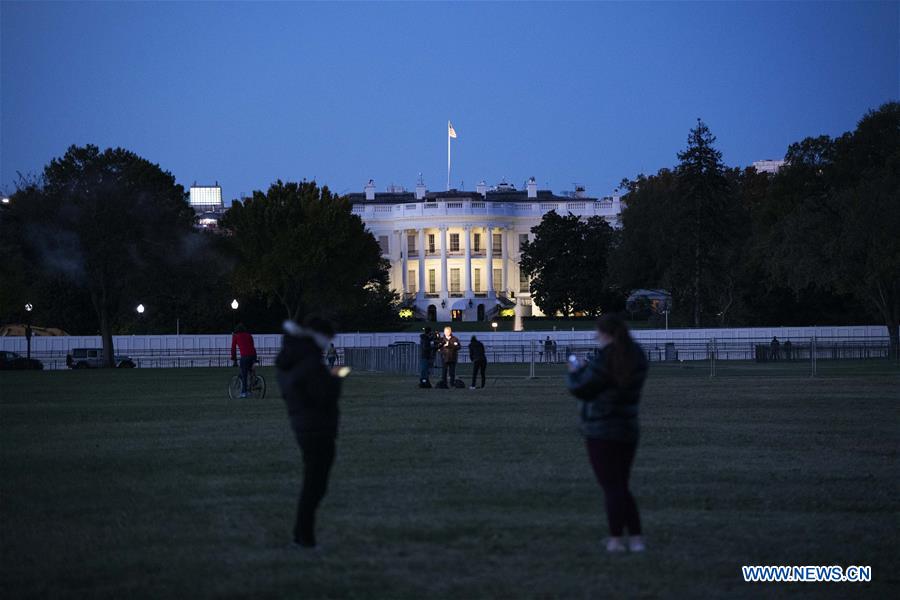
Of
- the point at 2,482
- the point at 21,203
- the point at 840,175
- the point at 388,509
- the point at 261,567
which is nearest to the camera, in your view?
the point at 261,567

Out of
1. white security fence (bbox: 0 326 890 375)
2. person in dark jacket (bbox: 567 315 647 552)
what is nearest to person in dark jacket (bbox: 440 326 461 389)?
person in dark jacket (bbox: 567 315 647 552)

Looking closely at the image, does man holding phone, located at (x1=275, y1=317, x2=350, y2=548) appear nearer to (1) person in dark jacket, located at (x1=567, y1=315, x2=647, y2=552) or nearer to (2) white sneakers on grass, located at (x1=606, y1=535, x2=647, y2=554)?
(1) person in dark jacket, located at (x1=567, y1=315, x2=647, y2=552)

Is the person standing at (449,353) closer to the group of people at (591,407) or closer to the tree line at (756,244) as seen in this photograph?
the group of people at (591,407)

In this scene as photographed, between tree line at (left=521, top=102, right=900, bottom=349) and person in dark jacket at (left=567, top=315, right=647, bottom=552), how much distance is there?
58.7 meters

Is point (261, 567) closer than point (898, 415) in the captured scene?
Yes

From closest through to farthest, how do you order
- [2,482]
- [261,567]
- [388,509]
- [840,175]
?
[261,567] < [388,509] < [2,482] < [840,175]

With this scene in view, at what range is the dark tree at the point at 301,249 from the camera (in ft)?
258

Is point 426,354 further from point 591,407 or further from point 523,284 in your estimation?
point 523,284

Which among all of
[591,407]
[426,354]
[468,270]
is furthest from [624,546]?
[468,270]

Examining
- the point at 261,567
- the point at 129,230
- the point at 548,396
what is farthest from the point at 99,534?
the point at 129,230

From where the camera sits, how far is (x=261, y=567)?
9625 mm

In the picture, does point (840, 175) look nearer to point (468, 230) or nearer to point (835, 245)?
point (835, 245)

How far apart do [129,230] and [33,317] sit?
2540 centimetres

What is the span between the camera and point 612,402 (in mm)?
9797
